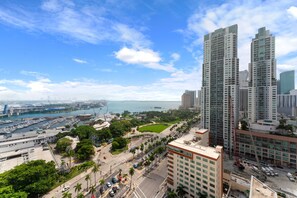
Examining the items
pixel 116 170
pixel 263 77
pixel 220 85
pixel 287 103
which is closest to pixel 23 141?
pixel 116 170

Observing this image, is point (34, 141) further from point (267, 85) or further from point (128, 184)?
point (267, 85)

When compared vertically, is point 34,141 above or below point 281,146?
below

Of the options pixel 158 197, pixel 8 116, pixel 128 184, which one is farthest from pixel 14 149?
pixel 8 116

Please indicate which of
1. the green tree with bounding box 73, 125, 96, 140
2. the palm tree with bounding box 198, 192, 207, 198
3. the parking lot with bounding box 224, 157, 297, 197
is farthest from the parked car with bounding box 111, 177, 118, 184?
the green tree with bounding box 73, 125, 96, 140

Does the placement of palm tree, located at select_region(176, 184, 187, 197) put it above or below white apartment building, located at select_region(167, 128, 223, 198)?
below

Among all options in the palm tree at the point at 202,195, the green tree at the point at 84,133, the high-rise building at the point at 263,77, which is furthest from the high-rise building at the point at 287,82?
the green tree at the point at 84,133

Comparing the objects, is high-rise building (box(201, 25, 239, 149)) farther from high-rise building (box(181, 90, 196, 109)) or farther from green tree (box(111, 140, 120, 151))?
high-rise building (box(181, 90, 196, 109))
